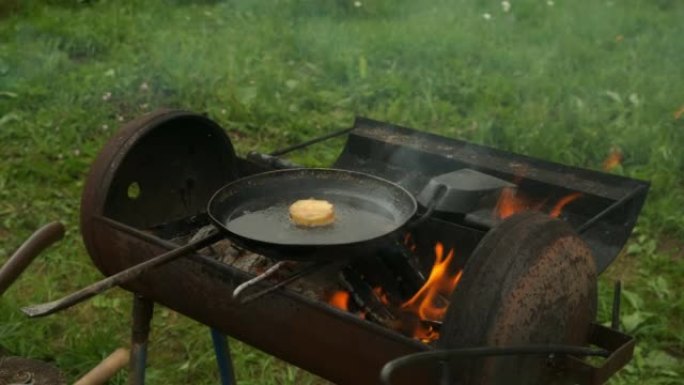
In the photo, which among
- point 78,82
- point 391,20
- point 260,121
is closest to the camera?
point 260,121

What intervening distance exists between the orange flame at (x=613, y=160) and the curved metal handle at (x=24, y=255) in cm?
390

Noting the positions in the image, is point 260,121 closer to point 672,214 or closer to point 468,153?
point 672,214

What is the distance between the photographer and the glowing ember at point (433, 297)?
2169 millimetres

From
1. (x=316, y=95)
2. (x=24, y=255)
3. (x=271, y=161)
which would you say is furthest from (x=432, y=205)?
(x=316, y=95)

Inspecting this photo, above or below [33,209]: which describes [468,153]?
above

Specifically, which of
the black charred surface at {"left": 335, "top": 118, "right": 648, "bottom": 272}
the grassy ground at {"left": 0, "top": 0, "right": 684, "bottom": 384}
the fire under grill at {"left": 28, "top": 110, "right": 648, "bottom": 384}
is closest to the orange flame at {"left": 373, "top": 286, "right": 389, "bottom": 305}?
the fire under grill at {"left": 28, "top": 110, "right": 648, "bottom": 384}

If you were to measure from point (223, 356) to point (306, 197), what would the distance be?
2.44ft

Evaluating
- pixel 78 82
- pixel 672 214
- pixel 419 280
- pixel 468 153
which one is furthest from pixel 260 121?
pixel 419 280

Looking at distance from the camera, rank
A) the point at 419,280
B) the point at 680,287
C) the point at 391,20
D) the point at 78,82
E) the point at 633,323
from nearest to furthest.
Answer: the point at 419,280 → the point at 633,323 → the point at 680,287 → the point at 78,82 → the point at 391,20

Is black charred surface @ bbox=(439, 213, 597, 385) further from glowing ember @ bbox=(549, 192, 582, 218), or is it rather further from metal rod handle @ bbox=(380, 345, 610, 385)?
glowing ember @ bbox=(549, 192, 582, 218)

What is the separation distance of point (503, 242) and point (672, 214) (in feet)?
10.9

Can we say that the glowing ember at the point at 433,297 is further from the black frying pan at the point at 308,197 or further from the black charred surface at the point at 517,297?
the black charred surface at the point at 517,297

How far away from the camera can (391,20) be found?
26.5 feet

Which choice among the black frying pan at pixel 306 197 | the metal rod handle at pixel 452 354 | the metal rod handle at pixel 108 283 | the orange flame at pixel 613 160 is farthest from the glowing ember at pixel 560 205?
the orange flame at pixel 613 160
